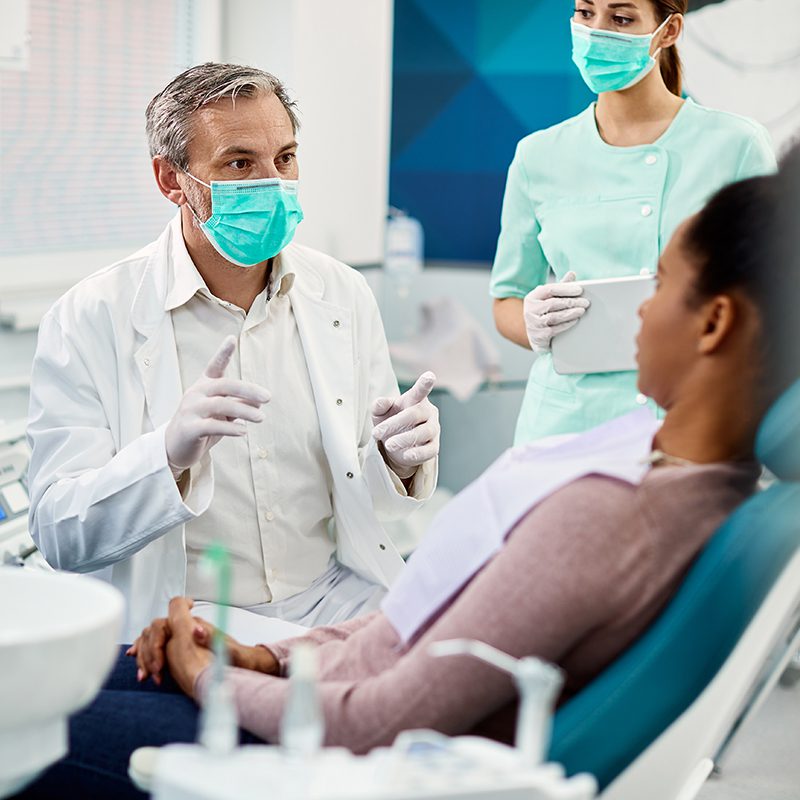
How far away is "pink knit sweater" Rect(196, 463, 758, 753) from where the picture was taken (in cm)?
111

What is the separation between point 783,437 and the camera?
1.16 meters

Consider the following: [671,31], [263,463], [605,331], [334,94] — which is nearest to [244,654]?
[263,463]

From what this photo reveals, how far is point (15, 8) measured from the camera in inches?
107

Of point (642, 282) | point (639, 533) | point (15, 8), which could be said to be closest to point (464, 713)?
point (639, 533)

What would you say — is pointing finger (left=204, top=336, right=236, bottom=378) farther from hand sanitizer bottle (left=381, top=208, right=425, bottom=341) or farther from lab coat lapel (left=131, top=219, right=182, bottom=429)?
hand sanitizer bottle (left=381, top=208, right=425, bottom=341)

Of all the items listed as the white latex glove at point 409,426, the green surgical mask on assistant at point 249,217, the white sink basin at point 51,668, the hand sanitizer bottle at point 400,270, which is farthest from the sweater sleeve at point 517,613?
the hand sanitizer bottle at point 400,270

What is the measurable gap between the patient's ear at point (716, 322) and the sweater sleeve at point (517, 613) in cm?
17

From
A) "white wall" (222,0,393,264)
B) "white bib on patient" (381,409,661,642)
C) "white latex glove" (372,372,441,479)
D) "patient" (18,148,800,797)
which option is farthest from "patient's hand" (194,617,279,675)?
"white wall" (222,0,393,264)

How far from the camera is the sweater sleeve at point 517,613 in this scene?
1104 mm

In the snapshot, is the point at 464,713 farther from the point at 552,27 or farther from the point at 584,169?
the point at 552,27

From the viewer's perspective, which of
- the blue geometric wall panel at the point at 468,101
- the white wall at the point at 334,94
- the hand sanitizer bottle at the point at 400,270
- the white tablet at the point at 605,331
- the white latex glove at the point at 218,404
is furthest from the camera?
the hand sanitizer bottle at the point at 400,270

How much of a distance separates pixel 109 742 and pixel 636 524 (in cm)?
65

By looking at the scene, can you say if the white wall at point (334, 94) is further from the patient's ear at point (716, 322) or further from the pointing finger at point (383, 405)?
the patient's ear at point (716, 322)

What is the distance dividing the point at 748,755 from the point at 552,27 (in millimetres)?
2408
